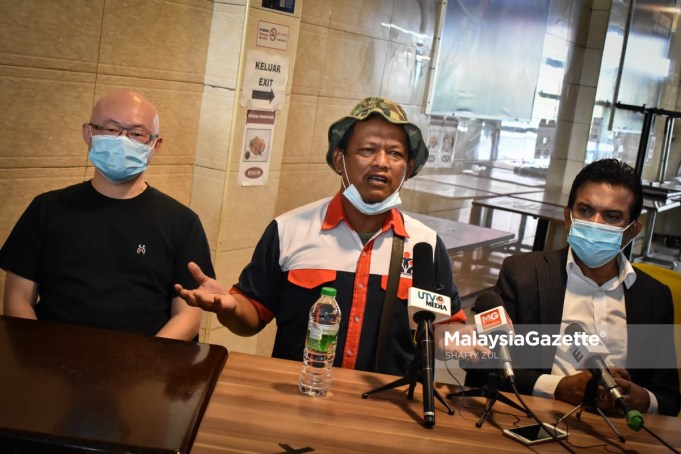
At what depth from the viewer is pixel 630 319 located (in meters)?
2.70

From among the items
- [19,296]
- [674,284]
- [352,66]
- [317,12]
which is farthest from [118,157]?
[352,66]

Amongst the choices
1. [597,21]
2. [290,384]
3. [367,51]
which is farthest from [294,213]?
[597,21]

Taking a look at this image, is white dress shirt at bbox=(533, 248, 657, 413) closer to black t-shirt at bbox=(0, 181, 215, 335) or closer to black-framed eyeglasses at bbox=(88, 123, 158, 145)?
black t-shirt at bbox=(0, 181, 215, 335)

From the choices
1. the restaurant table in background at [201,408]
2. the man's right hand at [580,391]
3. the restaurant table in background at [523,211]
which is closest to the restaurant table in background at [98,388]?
the restaurant table in background at [201,408]

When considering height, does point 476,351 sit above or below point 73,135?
below

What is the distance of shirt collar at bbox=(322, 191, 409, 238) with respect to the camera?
2.59 meters

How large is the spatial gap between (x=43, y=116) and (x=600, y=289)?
7.29 ft

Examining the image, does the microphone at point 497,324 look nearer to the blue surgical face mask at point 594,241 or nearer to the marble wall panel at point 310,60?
the blue surgical face mask at point 594,241

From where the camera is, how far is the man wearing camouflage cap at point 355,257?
8.23ft

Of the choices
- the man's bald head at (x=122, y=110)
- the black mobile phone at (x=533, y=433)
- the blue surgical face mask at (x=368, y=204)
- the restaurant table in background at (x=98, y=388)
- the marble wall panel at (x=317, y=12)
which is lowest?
the black mobile phone at (x=533, y=433)

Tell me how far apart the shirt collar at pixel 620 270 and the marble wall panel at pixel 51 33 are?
2.10m

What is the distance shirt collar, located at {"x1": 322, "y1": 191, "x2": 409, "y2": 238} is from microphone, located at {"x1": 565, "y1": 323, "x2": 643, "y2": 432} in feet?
1.96

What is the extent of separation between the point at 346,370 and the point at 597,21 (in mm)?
7669

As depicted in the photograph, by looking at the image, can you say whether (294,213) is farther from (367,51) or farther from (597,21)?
(597,21)
